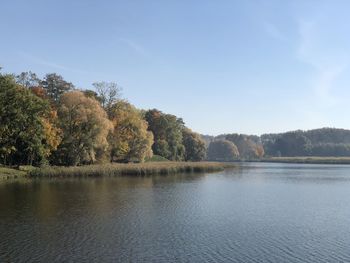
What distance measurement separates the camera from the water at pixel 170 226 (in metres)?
23.7

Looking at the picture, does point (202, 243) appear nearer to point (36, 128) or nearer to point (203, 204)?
point (203, 204)

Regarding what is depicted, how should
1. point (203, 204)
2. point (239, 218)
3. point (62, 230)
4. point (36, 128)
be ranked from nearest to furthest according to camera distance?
point (62, 230), point (239, 218), point (203, 204), point (36, 128)

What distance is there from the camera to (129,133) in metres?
96.1

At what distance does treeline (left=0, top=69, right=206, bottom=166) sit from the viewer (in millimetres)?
66188

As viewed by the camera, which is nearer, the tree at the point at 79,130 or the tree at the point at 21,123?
the tree at the point at 21,123

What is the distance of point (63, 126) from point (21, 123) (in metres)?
12.7

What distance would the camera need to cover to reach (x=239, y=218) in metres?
35.0

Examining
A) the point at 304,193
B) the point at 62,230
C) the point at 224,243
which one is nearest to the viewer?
the point at 224,243

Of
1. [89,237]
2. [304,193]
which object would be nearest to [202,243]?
[89,237]

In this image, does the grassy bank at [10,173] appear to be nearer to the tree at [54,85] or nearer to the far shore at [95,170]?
the far shore at [95,170]

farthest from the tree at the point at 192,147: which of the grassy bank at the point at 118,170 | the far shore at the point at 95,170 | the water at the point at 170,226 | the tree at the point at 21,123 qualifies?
the water at the point at 170,226

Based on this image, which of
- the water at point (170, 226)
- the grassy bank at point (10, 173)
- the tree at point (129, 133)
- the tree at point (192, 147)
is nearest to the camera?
the water at point (170, 226)

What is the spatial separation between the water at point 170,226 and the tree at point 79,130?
26.8 metres

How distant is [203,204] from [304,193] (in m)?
17.9
